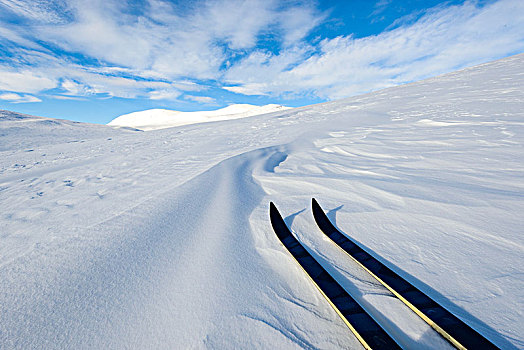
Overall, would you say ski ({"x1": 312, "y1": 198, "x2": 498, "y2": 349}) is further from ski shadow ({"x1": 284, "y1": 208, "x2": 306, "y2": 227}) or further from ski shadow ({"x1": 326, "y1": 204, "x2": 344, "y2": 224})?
ski shadow ({"x1": 284, "y1": 208, "x2": 306, "y2": 227})

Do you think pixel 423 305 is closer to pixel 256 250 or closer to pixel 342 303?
pixel 342 303

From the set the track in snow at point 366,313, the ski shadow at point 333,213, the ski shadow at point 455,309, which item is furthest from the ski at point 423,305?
the ski shadow at point 333,213

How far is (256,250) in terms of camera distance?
6.37ft

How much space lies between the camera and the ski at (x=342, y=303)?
1053mm

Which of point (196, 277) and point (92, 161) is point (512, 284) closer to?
point (196, 277)

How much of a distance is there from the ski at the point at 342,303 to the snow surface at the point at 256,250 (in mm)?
91

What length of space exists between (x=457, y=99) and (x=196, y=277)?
1075cm

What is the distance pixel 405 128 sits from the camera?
572 cm

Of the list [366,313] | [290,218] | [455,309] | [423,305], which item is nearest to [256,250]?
[290,218]

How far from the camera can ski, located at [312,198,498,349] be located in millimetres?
1019

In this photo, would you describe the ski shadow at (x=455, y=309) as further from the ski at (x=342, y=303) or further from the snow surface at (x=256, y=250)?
the ski at (x=342, y=303)

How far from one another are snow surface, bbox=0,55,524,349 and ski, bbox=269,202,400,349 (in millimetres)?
91

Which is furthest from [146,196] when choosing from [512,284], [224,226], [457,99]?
[457,99]

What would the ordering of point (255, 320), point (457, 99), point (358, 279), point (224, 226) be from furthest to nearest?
point (457, 99) < point (224, 226) < point (358, 279) < point (255, 320)
